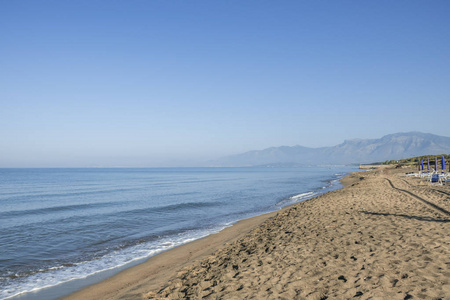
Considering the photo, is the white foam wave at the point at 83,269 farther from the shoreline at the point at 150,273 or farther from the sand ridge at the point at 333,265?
the sand ridge at the point at 333,265

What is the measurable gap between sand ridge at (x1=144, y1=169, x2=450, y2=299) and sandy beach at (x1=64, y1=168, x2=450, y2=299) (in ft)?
0.05

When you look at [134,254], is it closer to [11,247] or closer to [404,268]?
[11,247]

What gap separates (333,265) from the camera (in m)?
6.16

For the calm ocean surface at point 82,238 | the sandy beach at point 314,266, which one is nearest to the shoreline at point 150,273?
the sandy beach at point 314,266

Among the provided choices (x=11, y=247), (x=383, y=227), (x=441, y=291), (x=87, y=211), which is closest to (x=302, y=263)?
(x=441, y=291)

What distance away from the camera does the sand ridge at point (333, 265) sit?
16.5 ft

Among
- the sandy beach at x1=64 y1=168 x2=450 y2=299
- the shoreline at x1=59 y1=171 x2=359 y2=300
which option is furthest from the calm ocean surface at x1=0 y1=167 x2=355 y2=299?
the sandy beach at x1=64 y1=168 x2=450 y2=299

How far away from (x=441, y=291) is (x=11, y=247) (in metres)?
13.7

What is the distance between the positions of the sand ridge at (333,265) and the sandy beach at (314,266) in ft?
0.05

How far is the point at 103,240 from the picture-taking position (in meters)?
12.7

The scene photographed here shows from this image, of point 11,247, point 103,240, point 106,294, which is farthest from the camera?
point 103,240

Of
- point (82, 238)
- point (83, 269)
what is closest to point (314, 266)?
point (83, 269)

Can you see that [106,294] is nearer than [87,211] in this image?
Yes

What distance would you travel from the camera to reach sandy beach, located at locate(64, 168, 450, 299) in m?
5.09
